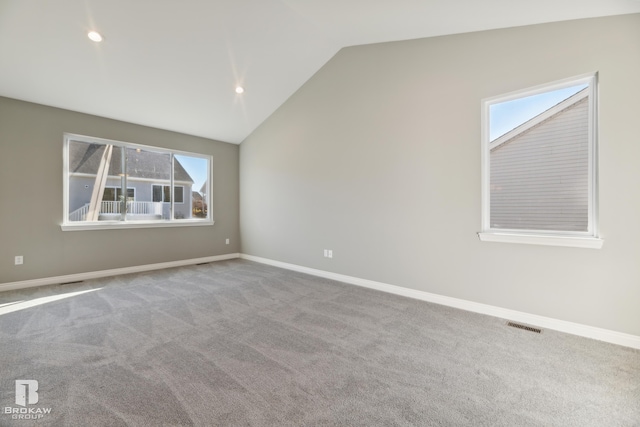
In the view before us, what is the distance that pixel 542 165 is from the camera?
2633mm

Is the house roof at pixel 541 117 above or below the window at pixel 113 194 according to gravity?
above

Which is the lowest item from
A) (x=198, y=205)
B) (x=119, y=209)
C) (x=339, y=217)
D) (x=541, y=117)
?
(x=339, y=217)

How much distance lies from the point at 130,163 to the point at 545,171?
592cm

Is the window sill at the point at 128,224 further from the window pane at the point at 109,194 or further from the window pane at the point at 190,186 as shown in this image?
the window pane at the point at 109,194

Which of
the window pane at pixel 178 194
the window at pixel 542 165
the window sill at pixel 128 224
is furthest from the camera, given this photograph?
the window pane at pixel 178 194

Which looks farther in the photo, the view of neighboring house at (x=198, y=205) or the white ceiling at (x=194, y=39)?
the view of neighboring house at (x=198, y=205)

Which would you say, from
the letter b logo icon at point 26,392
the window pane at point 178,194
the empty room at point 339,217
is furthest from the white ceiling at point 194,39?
the letter b logo icon at point 26,392

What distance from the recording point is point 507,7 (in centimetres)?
230

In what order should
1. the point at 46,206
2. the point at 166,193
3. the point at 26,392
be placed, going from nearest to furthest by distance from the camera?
the point at 26,392 → the point at 46,206 → the point at 166,193

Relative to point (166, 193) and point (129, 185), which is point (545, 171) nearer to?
point (166, 193)

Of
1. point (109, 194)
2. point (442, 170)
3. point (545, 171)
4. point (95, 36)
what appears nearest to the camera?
point (545, 171)

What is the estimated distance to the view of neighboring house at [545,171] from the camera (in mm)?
2439

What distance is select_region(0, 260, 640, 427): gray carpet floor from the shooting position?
4.85ft

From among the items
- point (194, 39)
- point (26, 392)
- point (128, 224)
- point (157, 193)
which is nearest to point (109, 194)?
point (128, 224)
